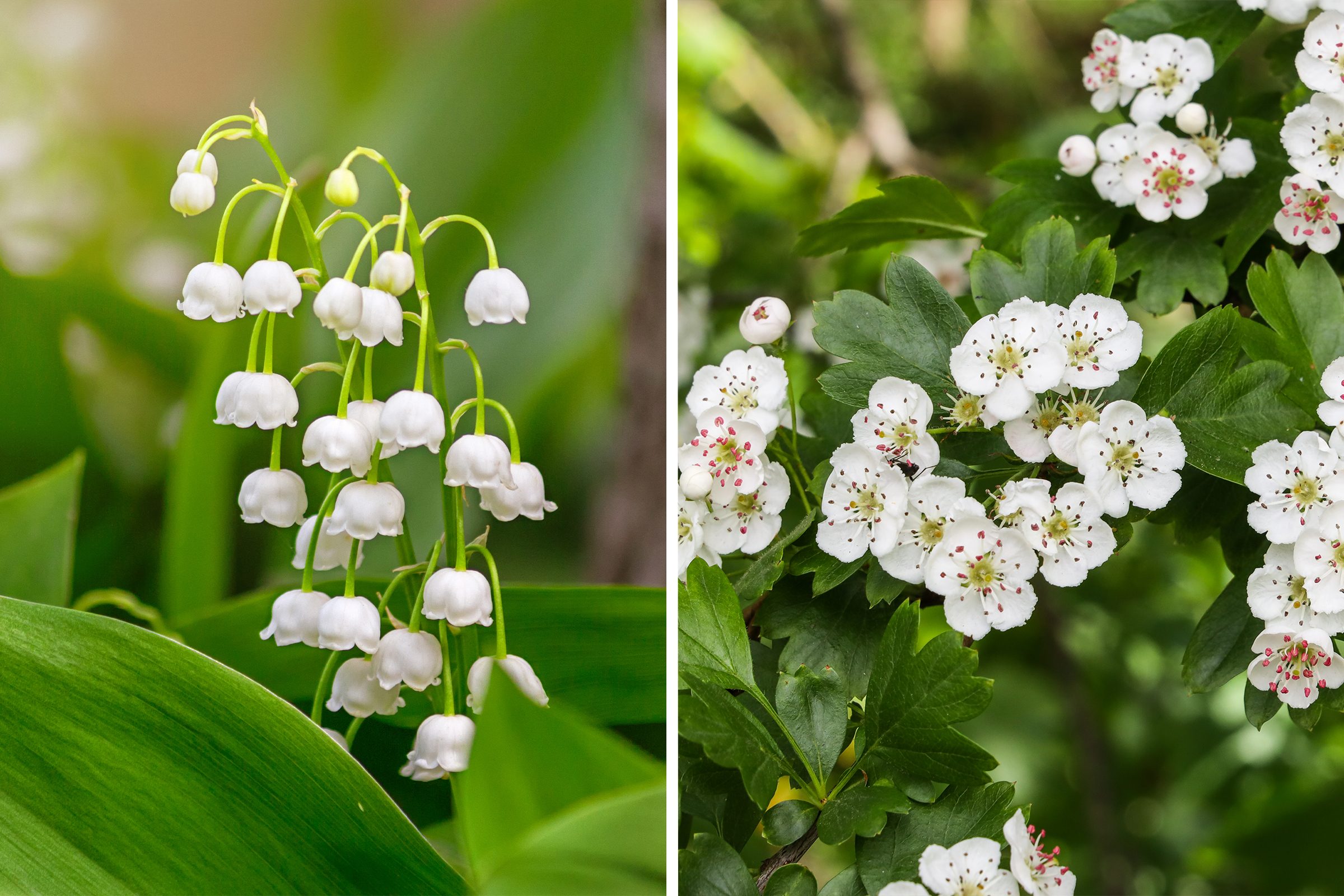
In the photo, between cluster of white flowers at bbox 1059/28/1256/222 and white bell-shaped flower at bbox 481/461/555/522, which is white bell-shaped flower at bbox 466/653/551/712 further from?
cluster of white flowers at bbox 1059/28/1256/222

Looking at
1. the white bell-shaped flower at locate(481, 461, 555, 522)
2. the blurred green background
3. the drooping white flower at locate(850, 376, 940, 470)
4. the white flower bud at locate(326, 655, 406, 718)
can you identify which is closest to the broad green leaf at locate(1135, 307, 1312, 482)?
the drooping white flower at locate(850, 376, 940, 470)

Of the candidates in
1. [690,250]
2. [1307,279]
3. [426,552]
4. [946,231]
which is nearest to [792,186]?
[690,250]

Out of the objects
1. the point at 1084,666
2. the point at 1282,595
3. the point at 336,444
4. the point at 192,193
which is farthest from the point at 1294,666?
the point at 1084,666

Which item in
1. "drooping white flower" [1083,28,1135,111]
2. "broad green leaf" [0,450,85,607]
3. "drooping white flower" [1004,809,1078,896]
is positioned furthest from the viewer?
"drooping white flower" [1083,28,1135,111]

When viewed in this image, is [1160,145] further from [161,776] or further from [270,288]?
[161,776]

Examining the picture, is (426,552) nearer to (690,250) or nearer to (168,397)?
(168,397)
